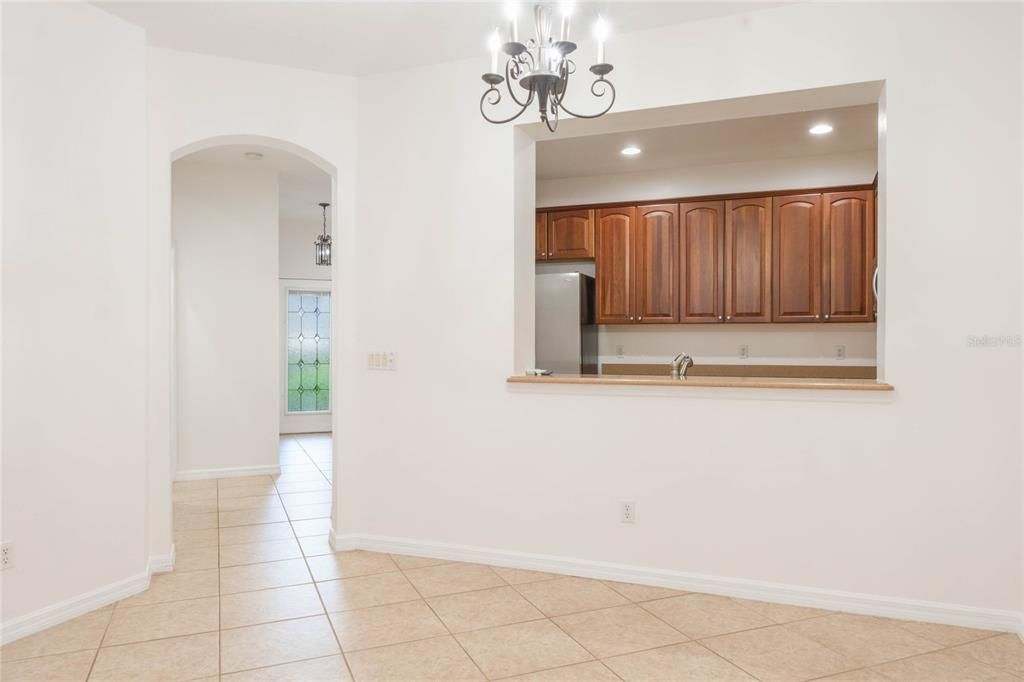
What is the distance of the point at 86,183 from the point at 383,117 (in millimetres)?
1511

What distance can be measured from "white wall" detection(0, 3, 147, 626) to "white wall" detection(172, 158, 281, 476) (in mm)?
2586

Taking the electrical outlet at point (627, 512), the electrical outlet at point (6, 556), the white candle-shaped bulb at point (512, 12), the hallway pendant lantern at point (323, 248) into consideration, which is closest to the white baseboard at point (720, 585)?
the electrical outlet at point (627, 512)

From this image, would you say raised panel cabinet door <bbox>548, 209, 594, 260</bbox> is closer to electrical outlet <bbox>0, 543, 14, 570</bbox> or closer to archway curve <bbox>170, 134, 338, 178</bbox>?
archway curve <bbox>170, 134, 338, 178</bbox>

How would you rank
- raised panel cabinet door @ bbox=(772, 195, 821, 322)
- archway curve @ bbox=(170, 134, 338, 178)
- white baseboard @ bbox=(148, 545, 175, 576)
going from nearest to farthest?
white baseboard @ bbox=(148, 545, 175, 576) < archway curve @ bbox=(170, 134, 338, 178) < raised panel cabinet door @ bbox=(772, 195, 821, 322)

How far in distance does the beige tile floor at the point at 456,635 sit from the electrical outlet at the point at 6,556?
0.30 metres

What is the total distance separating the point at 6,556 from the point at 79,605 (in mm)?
410

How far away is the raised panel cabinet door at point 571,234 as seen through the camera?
5969mm

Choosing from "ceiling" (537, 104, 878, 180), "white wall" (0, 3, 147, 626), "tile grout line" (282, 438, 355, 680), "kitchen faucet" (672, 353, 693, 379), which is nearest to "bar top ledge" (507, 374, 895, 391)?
"kitchen faucet" (672, 353, 693, 379)

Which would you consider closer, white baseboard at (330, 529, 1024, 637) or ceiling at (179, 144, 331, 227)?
white baseboard at (330, 529, 1024, 637)

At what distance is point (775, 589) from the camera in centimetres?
308

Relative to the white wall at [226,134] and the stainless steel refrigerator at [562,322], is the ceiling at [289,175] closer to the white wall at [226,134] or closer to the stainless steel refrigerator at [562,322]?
the white wall at [226,134]

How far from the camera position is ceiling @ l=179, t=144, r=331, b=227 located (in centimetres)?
545

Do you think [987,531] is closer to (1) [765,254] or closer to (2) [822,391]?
(2) [822,391]

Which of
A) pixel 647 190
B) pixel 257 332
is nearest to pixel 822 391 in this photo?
pixel 647 190
